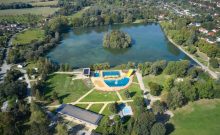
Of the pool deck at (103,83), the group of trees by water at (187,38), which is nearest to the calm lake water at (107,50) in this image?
the group of trees by water at (187,38)

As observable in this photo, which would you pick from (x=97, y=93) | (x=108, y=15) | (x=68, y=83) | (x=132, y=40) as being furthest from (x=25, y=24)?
(x=97, y=93)

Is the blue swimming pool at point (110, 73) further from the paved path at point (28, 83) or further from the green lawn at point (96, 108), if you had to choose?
the paved path at point (28, 83)

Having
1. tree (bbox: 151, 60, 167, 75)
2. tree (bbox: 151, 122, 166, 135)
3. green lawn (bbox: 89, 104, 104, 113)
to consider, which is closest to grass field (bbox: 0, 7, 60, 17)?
tree (bbox: 151, 60, 167, 75)

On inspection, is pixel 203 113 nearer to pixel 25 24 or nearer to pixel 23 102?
pixel 23 102

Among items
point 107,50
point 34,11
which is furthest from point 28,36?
point 34,11

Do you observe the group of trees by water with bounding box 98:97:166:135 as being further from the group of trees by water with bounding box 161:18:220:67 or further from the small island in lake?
the group of trees by water with bounding box 161:18:220:67

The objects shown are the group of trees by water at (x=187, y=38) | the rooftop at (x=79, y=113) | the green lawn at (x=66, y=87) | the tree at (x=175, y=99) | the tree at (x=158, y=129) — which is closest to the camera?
the tree at (x=158, y=129)
